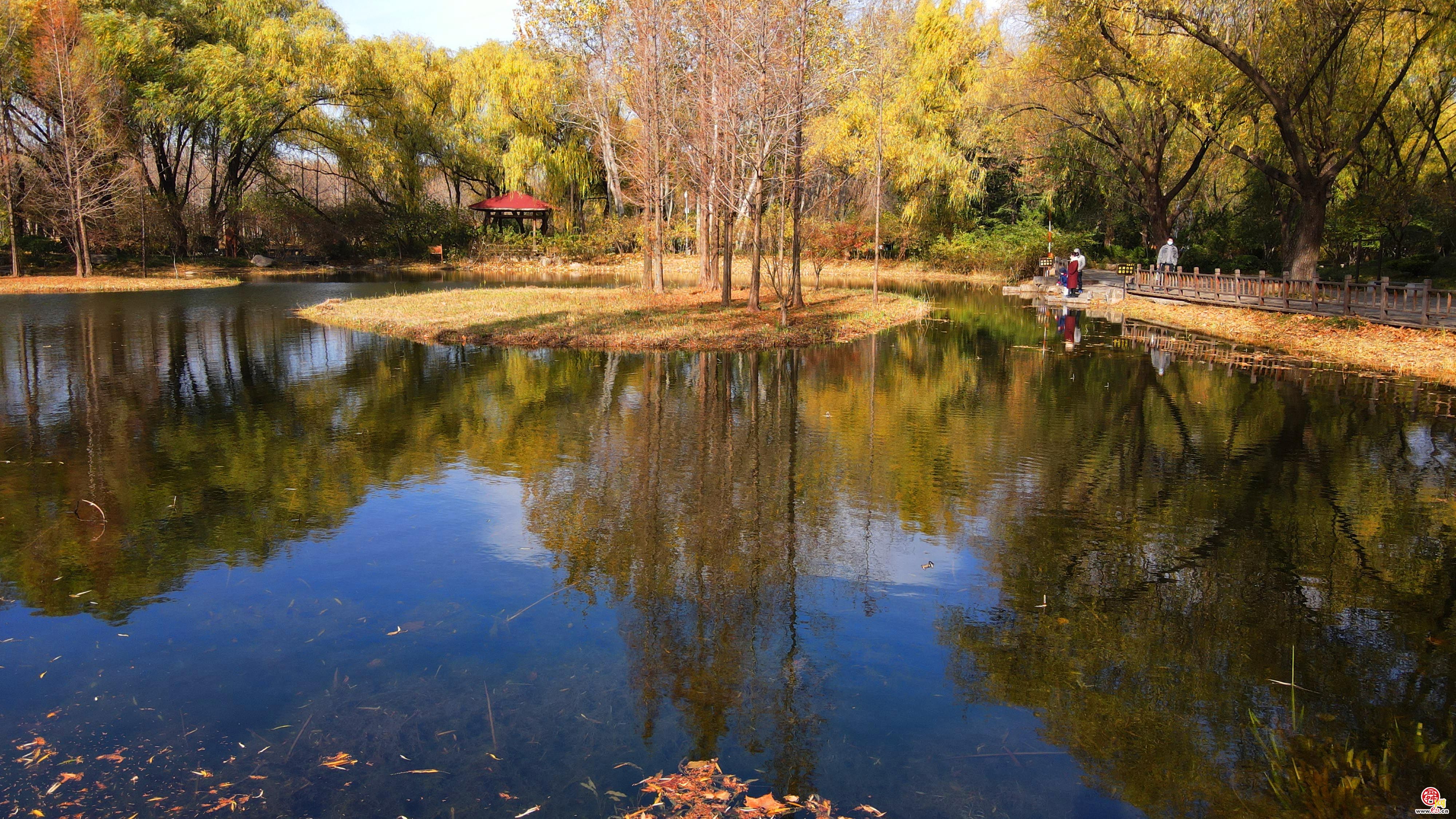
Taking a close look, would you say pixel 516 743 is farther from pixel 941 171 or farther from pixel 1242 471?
pixel 941 171

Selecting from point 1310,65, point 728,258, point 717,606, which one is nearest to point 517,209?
point 728,258


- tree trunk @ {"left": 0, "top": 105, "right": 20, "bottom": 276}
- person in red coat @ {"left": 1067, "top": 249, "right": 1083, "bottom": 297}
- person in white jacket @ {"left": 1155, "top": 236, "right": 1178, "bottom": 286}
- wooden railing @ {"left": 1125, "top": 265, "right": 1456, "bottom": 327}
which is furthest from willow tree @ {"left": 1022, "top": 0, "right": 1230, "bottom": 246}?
tree trunk @ {"left": 0, "top": 105, "right": 20, "bottom": 276}

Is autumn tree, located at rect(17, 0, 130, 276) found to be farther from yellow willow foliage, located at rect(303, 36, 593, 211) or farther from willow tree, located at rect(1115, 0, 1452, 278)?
willow tree, located at rect(1115, 0, 1452, 278)

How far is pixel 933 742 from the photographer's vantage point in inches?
170

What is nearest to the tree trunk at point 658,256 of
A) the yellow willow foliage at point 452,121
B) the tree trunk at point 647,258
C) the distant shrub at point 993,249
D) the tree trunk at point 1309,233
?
the tree trunk at point 647,258

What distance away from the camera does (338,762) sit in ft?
13.5

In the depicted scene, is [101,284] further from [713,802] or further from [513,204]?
[713,802]

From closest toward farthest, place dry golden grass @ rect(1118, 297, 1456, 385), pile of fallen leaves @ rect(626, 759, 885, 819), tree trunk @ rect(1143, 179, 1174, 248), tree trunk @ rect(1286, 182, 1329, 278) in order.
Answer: pile of fallen leaves @ rect(626, 759, 885, 819)
dry golden grass @ rect(1118, 297, 1456, 385)
tree trunk @ rect(1286, 182, 1329, 278)
tree trunk @ rect(1143, 179, 1174, 248)

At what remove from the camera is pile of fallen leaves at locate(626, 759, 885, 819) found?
3744 mm

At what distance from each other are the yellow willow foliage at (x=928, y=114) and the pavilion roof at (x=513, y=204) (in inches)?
724

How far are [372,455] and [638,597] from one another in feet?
15.8

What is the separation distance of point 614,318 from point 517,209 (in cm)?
3117

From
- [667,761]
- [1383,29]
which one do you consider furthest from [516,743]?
[1383,29]

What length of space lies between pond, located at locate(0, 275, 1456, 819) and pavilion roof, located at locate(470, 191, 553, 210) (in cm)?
3926
